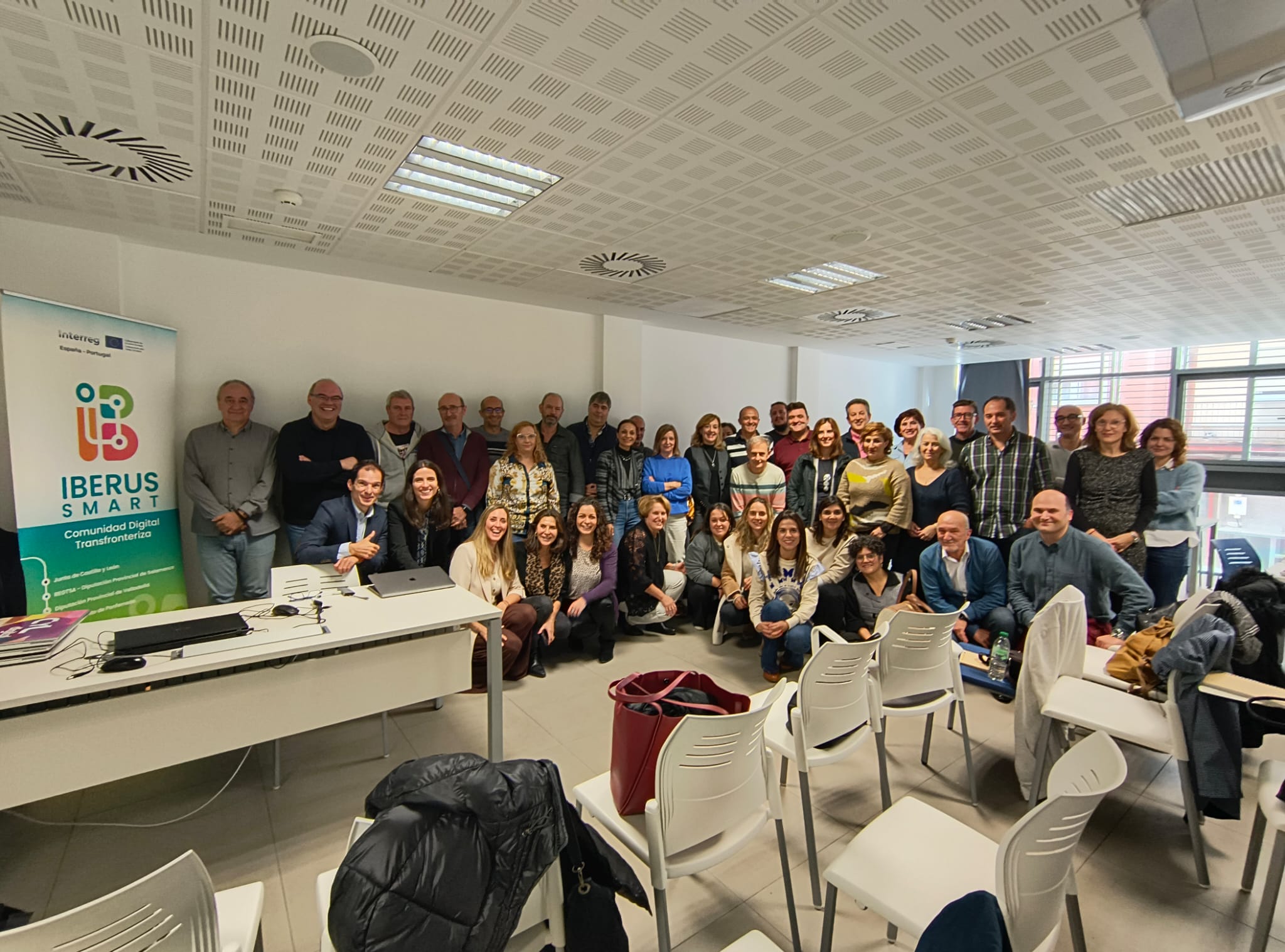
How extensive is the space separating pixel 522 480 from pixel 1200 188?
413 cm

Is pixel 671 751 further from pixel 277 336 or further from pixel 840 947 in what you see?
pixel 277 336

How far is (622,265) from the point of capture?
407 centimetres

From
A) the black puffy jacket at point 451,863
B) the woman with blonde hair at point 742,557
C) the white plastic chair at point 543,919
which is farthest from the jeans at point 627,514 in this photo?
the black puffy jacket at point 451,863

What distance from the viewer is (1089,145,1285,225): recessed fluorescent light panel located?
2.58 meters

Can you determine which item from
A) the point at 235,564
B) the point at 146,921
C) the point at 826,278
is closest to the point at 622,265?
the point at 826,278

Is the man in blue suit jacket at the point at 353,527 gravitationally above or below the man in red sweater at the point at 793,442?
below

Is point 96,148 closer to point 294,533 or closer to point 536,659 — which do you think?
point 294,533

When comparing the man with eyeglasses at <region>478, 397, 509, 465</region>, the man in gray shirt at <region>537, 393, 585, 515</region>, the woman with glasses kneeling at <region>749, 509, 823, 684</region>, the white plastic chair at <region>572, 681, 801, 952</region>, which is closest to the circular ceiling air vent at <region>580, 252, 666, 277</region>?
the man in gray shirt at <region>537, 393, 585, 515</region>

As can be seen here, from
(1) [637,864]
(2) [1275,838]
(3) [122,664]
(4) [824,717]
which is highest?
(3) [122,664]

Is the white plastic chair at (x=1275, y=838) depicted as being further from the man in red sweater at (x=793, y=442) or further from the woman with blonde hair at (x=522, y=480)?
the woman with blonde hair at (x=522, y=480)

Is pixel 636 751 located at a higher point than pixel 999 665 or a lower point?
higher

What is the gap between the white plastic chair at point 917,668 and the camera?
2.29 m

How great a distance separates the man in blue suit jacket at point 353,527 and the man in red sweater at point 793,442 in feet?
10.4

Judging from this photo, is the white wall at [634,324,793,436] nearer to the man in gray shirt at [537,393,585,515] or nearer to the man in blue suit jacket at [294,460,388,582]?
the man in gray shirt at [537,393,585,515]
